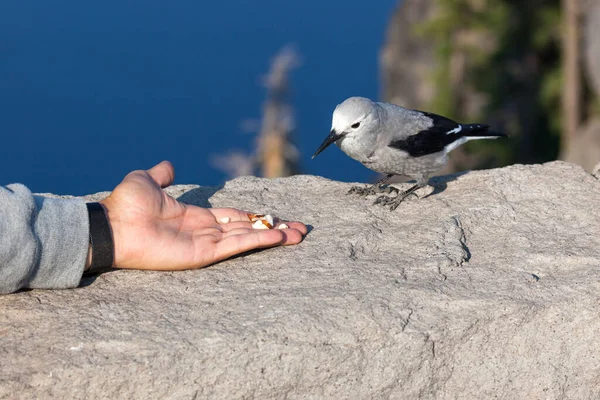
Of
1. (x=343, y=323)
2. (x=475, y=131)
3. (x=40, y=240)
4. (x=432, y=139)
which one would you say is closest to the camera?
(x=343, y=323)

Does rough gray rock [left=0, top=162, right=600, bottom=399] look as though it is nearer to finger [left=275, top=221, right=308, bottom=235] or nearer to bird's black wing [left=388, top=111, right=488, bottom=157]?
finger [left=275, top=221, right=308, bottom=235]

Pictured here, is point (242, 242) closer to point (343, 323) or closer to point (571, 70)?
point (343, 323)

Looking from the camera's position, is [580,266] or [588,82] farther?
[588,82]

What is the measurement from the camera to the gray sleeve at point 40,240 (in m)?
3.22

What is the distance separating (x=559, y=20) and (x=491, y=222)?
32.4 feet

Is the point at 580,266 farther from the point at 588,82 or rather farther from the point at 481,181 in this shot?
the point at 588,82

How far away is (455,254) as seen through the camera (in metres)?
3.72

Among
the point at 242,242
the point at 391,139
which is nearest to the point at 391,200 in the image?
the point at 391,139

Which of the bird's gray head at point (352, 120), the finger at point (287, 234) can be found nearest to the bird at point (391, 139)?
the bird's gray head at point (352, 120)

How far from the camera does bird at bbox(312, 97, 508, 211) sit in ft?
14.5

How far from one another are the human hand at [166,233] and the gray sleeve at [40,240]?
6.8 inches

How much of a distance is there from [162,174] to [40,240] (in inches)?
29.9

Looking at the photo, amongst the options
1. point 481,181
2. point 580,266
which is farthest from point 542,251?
point 481,181

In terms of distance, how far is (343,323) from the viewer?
3189mm
